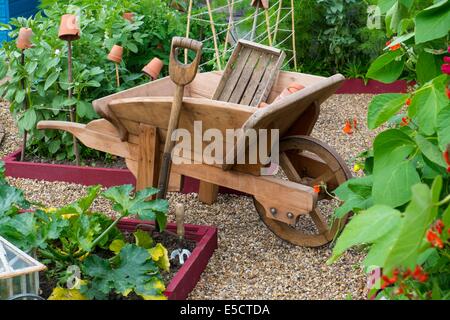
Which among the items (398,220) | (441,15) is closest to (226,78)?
(441,15)

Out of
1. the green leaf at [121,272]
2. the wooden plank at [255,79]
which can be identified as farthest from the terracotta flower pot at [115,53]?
the green leaf at [121,272]

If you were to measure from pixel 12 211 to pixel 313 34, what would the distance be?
4.02 metres

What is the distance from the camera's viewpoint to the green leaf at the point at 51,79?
4395 millimetres

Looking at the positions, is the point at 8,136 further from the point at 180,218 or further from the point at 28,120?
the point at 180,218

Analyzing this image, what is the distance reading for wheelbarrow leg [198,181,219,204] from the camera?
412 cm

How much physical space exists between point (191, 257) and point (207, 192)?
912 mm

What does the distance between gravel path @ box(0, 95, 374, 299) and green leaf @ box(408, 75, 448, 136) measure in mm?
988

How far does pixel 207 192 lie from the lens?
414 centimetres

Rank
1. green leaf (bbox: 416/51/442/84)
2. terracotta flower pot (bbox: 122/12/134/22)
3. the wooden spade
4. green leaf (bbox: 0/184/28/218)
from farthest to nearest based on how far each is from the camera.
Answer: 1. terracotta flower pot (bbox: 122/12/134/22)
2. the wooden spade
3. green leaf (bbox: 0/184/28/218)
4. green leaf (bbox: 416/51/442/84)

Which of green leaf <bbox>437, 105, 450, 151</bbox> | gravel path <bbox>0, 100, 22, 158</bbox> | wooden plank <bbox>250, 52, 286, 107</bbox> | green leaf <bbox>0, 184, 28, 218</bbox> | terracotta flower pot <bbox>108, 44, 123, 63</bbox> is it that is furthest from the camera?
gravel path <bbox>0, 100, 22, 158</bbox>

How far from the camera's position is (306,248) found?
3668mm

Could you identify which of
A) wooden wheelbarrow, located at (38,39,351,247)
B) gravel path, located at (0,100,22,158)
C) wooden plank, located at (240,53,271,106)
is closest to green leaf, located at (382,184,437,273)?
wooden wheelbarrow, located at (38,39,351,247)

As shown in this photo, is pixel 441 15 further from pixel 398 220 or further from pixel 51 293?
pixel 51 293

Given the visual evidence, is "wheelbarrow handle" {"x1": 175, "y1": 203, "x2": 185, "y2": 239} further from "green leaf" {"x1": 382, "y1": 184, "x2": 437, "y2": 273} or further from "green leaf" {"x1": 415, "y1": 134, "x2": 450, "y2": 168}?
"green leaf" {"x1": 382, "y1": 184, "x2": 437, "y2": 273}
